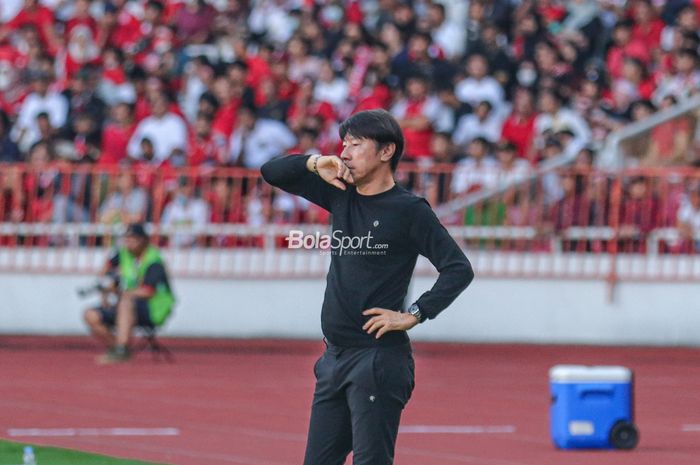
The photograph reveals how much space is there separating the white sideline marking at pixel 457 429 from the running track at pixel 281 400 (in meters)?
0.06

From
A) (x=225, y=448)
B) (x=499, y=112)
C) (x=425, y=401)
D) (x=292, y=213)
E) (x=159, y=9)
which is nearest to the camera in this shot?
(x=225, y=448)

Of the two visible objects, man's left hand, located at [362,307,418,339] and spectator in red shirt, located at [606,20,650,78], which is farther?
spectator in red shirt, located at [606,20,650,78]

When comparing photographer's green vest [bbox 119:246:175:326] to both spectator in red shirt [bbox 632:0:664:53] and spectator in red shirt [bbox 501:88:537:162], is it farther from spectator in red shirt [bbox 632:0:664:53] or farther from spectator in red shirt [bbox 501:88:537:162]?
spectator in red shirt [bbox 632:0:664:53]

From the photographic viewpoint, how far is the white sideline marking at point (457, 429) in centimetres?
1229

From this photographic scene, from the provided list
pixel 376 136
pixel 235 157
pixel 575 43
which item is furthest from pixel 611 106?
pixel 376 136

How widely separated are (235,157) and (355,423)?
13606 millimetres

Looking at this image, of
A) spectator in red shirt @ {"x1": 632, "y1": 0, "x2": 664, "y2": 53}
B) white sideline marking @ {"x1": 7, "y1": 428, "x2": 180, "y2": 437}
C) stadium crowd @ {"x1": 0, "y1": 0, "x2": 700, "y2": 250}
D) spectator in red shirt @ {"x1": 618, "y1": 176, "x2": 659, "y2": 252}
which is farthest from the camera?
spectator in red shirt @ {"x1": 632, "y1": 0, "x2": 664, "y2": 53}

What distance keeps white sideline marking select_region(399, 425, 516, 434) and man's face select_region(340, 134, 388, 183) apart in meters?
5.42

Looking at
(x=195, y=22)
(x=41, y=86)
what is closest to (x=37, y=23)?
(x=195, y=22)

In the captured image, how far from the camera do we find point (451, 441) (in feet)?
38.6

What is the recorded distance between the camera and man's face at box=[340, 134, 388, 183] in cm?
702

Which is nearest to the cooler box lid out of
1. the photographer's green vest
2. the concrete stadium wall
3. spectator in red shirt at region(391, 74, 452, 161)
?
the photographer's green vest

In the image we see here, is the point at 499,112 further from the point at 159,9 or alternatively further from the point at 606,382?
the point at 606,382

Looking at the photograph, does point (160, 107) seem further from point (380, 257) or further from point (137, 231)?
point (380, 257)
